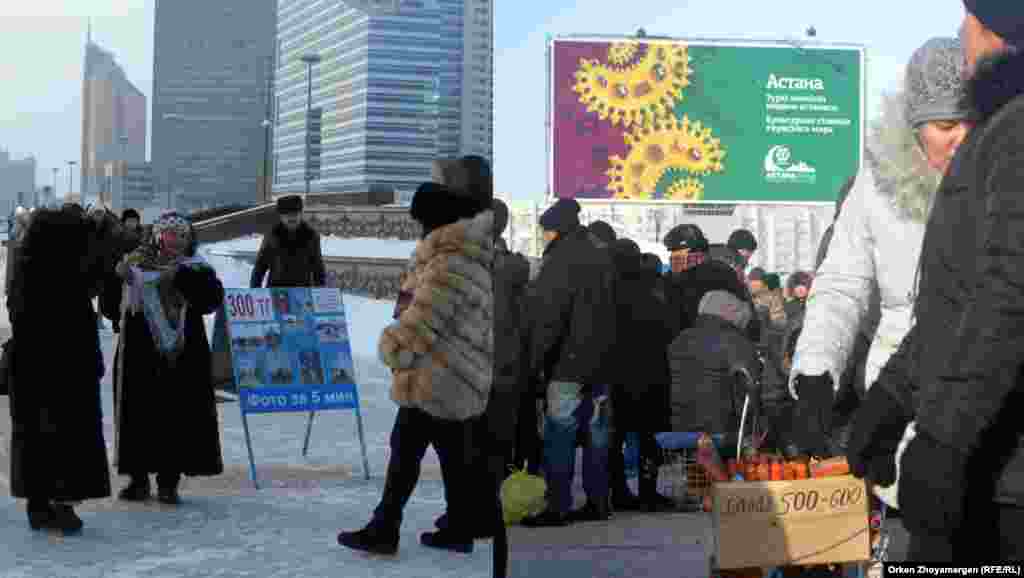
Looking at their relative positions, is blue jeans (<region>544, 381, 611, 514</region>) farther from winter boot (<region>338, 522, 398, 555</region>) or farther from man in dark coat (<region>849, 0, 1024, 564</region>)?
man in dark coat (<region>849, 0, 1024, 564</region>)

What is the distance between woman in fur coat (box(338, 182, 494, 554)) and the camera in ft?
21.4

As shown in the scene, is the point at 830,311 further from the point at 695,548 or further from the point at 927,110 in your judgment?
the point at 695,548

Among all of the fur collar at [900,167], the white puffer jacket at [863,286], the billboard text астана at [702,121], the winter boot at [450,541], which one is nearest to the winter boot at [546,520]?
the winter boot at [450,541]

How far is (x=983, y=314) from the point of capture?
2381mm

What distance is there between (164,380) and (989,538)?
20.1 feet

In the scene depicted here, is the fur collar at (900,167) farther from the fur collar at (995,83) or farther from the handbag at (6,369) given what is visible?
the handbag at (6,369)

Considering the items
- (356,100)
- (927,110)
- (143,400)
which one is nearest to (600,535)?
(143,400)

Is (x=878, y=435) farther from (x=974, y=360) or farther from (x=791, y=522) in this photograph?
(x=791, y=522)

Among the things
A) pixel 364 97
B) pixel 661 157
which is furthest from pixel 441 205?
pixel 364 97

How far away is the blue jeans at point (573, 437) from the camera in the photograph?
804cm

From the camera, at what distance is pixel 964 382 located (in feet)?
7.84

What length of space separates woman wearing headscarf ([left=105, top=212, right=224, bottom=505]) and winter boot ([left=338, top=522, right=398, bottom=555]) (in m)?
1.59

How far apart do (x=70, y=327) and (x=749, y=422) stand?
12.0 feet

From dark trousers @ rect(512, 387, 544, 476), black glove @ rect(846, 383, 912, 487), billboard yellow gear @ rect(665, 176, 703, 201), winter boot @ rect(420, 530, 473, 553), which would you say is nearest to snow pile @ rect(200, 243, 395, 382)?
billboard yellow gear @ rect(665, 176, 703, 201)
